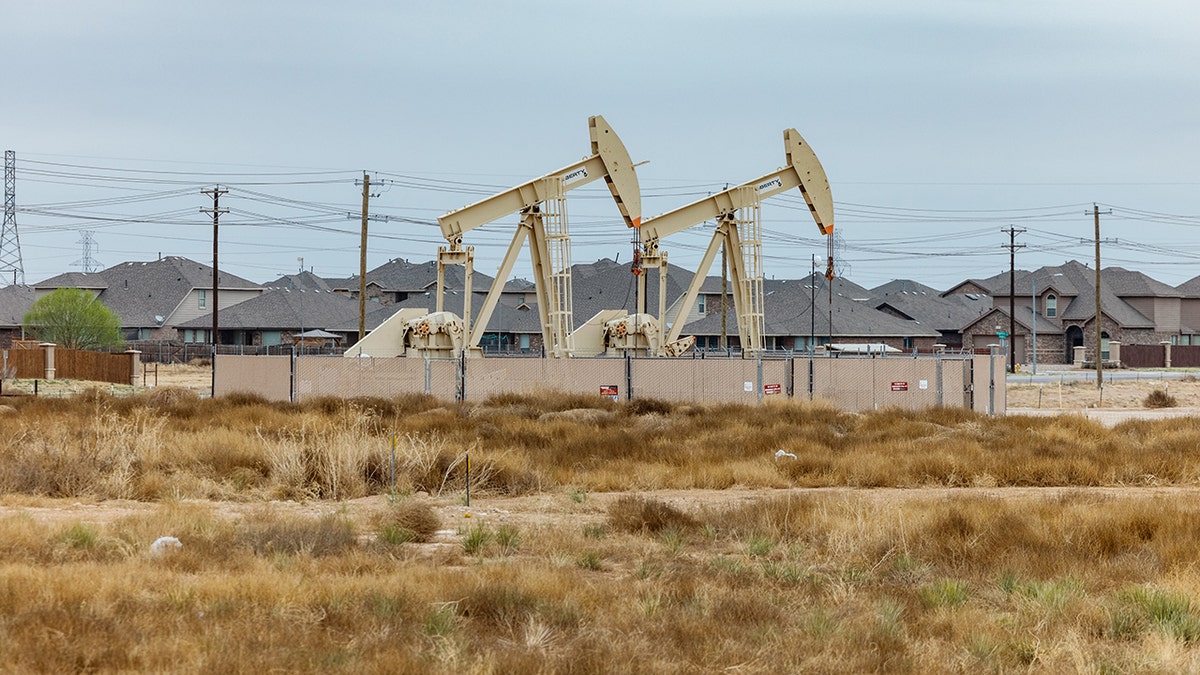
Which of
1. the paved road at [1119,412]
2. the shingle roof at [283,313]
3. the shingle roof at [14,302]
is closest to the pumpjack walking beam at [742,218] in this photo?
the paved road at [1119,412]

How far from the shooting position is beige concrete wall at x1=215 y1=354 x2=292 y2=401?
36.9 metres

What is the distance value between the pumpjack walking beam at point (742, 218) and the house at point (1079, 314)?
1663 inches

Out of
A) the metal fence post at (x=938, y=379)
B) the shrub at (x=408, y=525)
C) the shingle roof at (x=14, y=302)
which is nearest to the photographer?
the shrub at (x=408, y=525)

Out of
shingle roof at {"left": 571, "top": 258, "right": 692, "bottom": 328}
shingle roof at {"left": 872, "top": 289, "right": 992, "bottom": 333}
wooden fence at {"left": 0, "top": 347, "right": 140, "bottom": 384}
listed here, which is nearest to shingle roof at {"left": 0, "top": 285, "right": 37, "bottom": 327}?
wooden fence at {"left": 0, "top": 347, "right": 140, "bottom": 384}

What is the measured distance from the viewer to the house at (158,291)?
286 ft

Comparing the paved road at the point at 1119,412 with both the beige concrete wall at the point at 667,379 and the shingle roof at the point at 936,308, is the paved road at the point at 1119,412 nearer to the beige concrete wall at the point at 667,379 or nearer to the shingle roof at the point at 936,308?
the beige concrete wall at the point at 667,379

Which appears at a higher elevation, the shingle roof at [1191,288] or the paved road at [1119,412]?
the shingle roof at [1191,288]

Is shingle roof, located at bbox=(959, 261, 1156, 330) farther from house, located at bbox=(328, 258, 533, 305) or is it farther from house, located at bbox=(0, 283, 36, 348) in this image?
house, located at bbox=(0, 283, 36, 348)

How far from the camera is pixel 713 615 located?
999cm

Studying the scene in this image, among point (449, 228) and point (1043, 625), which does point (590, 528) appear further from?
point (449, 228)

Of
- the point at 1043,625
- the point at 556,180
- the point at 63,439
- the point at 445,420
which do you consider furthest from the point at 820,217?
the point at 1043,625

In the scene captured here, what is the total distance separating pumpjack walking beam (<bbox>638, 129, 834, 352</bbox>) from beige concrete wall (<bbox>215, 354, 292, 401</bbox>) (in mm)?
16503

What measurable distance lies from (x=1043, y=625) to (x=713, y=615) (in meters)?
2.47

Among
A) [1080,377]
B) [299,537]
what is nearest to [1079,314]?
[1080,377]
